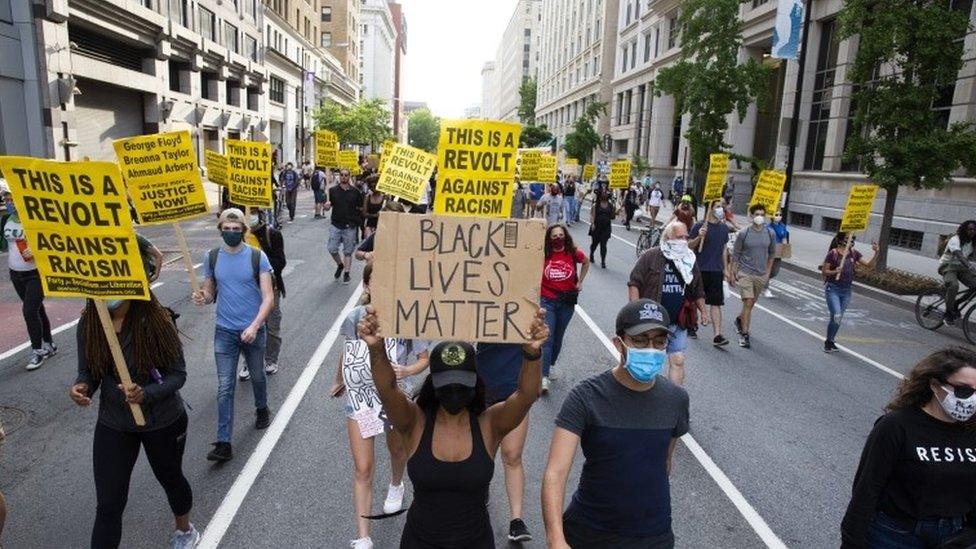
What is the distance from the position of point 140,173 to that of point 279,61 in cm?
4757

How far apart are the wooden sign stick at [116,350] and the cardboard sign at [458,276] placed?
64.0 inches

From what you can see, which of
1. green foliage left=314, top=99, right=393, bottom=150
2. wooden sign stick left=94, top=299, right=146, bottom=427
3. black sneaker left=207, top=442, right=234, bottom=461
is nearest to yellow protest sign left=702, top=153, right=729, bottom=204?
black sneaker left=207, top=442, right=234, bottom=461

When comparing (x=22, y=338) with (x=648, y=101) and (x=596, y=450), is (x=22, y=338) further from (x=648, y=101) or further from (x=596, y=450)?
(x=648, y=101)

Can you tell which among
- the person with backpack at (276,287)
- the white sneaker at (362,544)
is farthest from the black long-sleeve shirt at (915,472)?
the person with backpack at (276,287)

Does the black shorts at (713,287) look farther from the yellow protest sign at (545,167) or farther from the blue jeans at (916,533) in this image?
the yellow protest sign at (545,167)

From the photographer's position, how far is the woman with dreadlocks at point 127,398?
142 inches

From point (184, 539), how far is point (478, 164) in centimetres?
444

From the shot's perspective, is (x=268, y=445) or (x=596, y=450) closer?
(x=596, y=450)

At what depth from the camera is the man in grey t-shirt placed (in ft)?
31.1

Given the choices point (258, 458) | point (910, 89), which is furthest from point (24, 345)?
point (910, 89)

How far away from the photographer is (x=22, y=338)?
8.60m

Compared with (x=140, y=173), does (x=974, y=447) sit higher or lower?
lower

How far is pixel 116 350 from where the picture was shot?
351 centimetres

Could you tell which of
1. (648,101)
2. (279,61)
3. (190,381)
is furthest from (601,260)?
(279,61)
